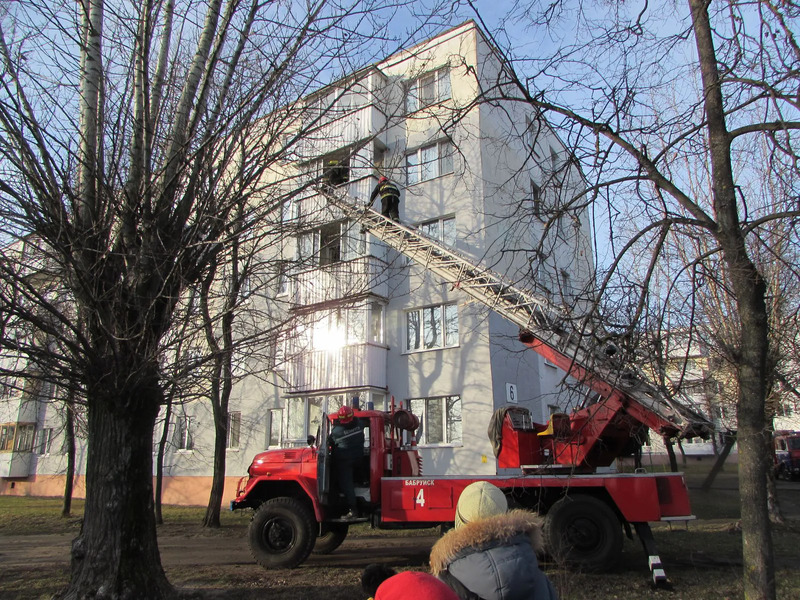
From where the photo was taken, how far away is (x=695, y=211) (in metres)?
4.54

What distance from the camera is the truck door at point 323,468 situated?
28.8ft

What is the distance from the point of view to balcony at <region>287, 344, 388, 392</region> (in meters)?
16.3

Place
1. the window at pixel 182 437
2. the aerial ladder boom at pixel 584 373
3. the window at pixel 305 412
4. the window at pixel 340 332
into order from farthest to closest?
the window at pixel 182 437, the window at pixel 305 412, the window at pixel 340 332, the aerial ladder boom at pixel 584 373

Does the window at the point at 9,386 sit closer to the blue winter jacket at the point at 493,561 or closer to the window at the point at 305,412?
the blue winter jacket at the point at 493,561

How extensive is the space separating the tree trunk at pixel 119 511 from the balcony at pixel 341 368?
31.6 feet

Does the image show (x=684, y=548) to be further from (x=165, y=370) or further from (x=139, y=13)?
(x=139, y=13)

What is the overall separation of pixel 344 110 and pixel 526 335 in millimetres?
5439

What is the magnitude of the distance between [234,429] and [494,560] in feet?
61.0

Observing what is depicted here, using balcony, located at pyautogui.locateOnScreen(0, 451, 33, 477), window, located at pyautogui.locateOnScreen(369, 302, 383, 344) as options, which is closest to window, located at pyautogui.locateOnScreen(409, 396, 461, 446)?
window, located at pyautogui.locateOnScreen(369, 302, 383, 344)

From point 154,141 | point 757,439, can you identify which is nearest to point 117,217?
point 154,141

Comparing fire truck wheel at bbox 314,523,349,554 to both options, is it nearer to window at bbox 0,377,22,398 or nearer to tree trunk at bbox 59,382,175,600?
tree trunk at bbox 59,382,175,600

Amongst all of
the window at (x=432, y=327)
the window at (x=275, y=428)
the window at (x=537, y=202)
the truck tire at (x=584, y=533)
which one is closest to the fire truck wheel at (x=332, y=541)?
the truck tire at (x=584, y=533)

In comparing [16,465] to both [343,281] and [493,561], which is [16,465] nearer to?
[343,281]

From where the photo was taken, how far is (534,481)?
26.9 feet
